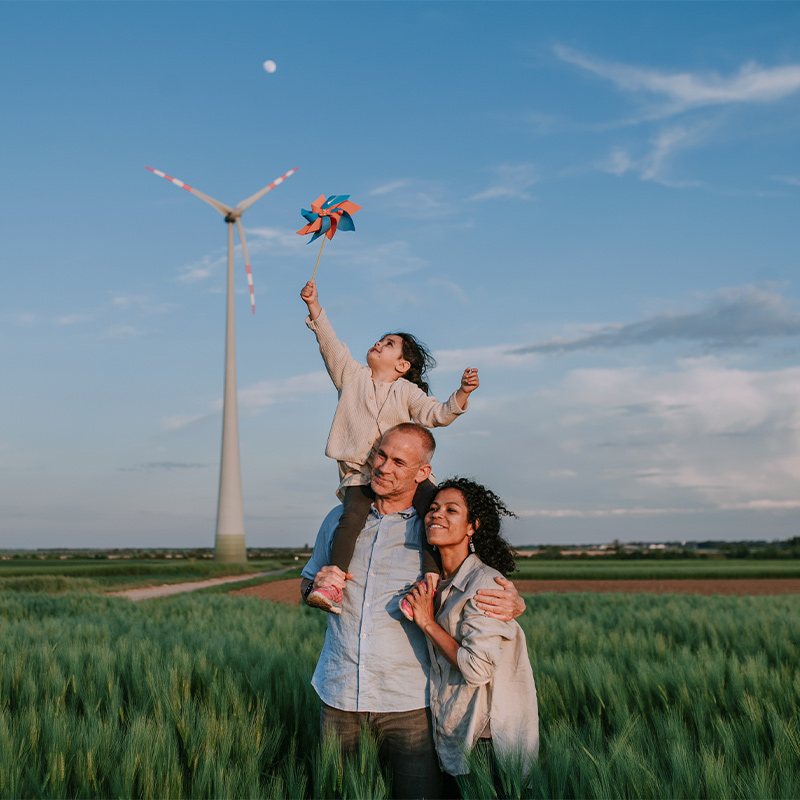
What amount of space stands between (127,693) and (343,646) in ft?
11.8

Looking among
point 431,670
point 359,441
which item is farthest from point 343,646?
point 359,441

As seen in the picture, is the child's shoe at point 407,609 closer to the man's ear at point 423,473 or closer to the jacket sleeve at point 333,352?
the man's ear at point 423,473

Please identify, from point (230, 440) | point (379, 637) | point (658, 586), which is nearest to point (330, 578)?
point (379, 637)

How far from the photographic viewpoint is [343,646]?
13.5ft

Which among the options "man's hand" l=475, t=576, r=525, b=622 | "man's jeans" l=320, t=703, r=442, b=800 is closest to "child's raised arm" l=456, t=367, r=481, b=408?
"man's hand" l=475, t=576, r=525, b=622

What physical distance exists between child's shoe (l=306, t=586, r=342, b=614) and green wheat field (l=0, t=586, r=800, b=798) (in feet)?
2.34

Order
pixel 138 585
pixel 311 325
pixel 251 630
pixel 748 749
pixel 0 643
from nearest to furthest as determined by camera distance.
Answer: pixel 748 749 → pixel 311 325 → pixel 0 643 → pixel 251 630 → pixel 138 585

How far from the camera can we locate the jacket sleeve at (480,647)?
3654mm

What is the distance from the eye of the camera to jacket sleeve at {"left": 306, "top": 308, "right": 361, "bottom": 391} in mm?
5457

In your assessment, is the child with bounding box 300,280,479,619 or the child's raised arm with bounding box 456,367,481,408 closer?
the child with bounding box 300,280,479,619

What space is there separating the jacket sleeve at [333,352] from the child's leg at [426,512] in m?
1.20

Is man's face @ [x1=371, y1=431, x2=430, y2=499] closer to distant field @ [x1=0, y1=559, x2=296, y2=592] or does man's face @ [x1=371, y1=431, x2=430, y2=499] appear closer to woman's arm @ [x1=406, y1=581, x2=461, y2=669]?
woman's arm @ [x1=406, y1=581, x2=461, y2=669]

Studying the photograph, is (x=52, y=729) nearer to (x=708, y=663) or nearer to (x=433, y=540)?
(x=433, y=540)

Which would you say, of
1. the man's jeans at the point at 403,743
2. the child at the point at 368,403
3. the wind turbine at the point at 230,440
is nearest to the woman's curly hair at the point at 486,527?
the child at the point at 368,403
